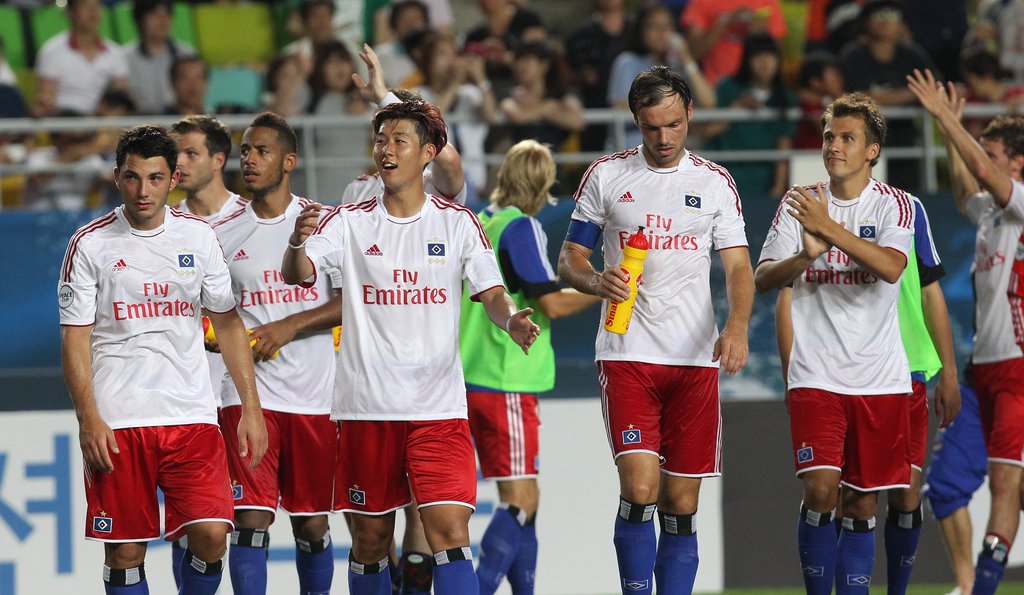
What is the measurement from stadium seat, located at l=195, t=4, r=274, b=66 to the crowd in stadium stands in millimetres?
28

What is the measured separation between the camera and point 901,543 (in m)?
7.34

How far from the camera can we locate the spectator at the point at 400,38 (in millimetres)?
11688

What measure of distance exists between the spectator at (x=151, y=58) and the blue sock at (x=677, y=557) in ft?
21.8

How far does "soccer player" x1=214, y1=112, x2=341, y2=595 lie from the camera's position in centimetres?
693

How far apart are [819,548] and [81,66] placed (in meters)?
7.51

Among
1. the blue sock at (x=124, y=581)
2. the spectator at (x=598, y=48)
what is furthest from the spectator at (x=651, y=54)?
the blue sock at (x=124, y=581)

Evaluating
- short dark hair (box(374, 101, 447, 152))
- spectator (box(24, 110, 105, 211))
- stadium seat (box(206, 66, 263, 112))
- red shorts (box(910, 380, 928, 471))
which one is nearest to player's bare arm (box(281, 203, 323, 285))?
short dark hair (box(374, 101, 447, 152))

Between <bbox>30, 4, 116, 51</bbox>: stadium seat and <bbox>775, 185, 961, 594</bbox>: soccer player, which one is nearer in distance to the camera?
<bbox>775, 185, 961, 594</bbox>: soccer player

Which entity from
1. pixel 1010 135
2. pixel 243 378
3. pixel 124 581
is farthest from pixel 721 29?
pixel 124 581

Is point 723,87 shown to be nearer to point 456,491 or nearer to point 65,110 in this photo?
point 65,110

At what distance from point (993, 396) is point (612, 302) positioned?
9.75ft

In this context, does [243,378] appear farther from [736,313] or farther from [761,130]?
[761,130]

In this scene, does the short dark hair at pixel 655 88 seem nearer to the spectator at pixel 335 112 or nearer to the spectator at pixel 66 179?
the spectator at pixel 335 112

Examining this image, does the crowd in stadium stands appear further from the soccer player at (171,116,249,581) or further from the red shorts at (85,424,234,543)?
the red shorts at (85,424,234,543)
